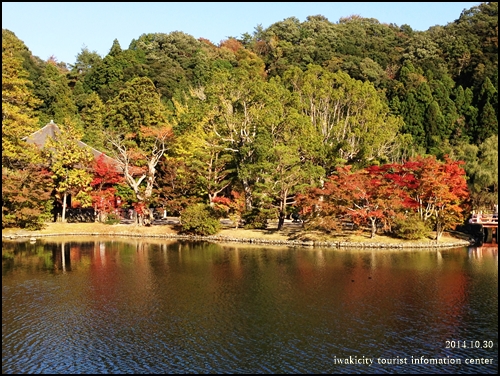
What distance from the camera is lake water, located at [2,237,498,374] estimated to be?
11883 mm

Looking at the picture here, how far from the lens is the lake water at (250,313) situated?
1188cm

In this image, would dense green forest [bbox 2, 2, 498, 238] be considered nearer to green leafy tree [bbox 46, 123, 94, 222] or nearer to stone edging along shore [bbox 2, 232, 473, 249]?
green leafy tree [bbox 46, 123, 94, 222]

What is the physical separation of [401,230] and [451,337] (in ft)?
48.4

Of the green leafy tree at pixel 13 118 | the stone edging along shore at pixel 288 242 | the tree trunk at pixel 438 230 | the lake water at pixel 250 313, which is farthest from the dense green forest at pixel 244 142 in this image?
the lake water at pixel 250 313

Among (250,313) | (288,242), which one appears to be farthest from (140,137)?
(250,313)

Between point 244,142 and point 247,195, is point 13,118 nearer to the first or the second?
point 244,142

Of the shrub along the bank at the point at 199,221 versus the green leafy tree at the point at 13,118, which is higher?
the green leafy tree at the point at 13,118

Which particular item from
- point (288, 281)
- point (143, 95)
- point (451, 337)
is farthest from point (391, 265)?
point (143, 95)

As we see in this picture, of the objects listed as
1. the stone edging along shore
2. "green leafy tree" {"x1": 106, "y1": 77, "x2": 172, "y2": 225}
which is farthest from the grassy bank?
"green leafy tree" {"x1": 106, "y1": 77, "x2": 172, "y2": 225}

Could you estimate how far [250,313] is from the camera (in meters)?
15.4

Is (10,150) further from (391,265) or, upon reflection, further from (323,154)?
(391,265)

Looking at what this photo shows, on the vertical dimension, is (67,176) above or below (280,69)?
below

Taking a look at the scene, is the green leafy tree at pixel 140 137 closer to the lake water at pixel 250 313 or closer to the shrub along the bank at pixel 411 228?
the lake water at pixel 250 313

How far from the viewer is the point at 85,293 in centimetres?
1766
